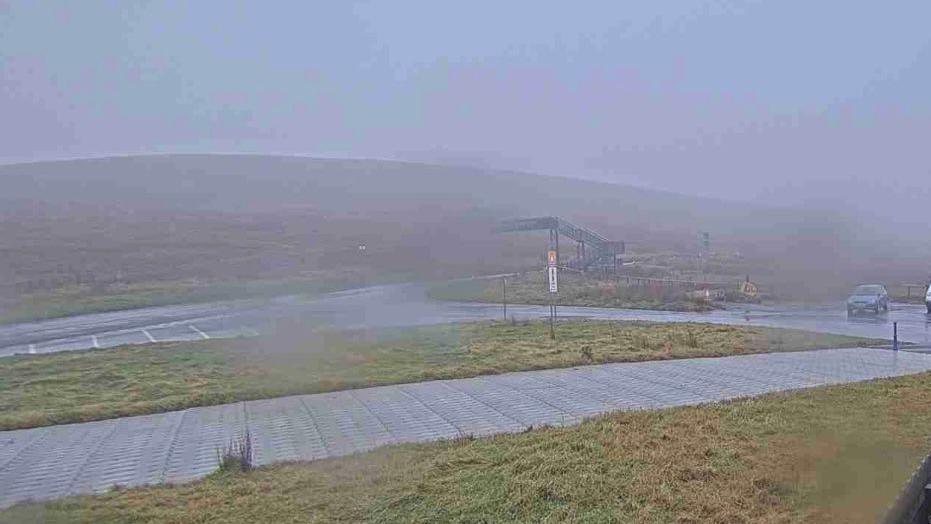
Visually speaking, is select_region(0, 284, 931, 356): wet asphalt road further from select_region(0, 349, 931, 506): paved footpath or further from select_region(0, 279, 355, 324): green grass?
select_region(0, 349, 931, 506): paved footpath

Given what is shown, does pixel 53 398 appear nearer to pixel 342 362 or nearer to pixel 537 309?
pixel 342 362

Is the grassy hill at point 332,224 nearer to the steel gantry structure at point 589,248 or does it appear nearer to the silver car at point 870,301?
the steel gantry structure at point 589,248

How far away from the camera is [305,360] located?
12.6m

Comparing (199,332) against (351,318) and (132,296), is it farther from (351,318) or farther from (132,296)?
(132,296)

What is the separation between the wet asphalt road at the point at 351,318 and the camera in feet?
54.7

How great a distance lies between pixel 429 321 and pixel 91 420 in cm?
1069

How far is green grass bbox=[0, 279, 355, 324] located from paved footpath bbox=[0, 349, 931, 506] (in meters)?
9.08

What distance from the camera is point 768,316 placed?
23.3m

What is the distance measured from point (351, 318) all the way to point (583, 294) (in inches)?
765

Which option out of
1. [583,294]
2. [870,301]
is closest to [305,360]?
[870,301]

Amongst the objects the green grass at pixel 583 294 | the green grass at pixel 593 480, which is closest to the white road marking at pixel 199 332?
the green grass at pixel 583 294

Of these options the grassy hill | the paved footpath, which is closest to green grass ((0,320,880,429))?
the paved footpath

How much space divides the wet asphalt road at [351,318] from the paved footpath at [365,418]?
256cm

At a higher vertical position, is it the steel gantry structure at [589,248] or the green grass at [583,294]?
the steel gantry structure at [589,248]
